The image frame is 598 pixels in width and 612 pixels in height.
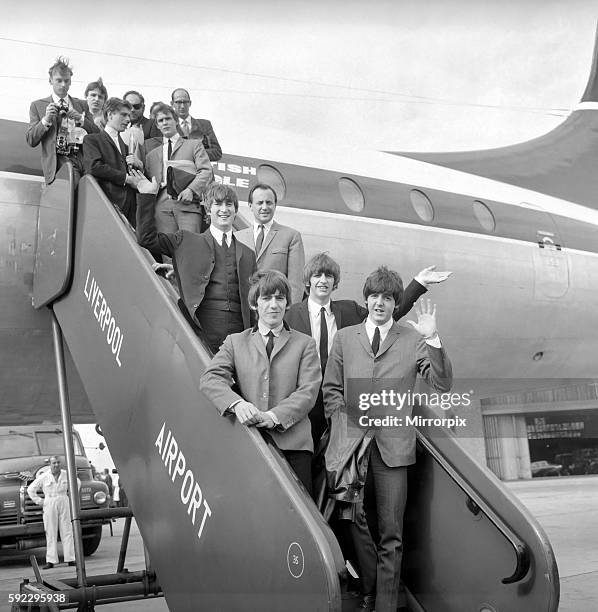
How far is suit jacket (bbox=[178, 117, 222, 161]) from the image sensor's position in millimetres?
4803

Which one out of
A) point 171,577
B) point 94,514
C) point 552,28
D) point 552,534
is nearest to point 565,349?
point 552,534

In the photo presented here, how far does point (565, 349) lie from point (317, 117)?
357 centimetres

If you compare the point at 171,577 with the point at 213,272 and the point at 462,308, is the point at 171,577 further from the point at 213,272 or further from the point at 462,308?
the point at 462,308

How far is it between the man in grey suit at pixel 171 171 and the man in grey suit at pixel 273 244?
0.73 metres

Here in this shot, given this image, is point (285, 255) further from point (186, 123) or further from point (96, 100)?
point (96, 100)

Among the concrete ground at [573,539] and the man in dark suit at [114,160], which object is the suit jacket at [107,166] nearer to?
the man in dark suit at [114,160]

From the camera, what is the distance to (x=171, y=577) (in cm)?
278

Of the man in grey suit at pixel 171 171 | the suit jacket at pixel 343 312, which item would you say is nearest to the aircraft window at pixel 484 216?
the man in grey suit at pixel 171 171

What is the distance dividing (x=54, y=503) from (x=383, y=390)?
21.3 ft

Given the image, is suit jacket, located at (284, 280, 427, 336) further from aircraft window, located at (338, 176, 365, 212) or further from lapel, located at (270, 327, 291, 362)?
aircraft window, located at (338, 176, 365, 212)

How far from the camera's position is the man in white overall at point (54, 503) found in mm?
8086

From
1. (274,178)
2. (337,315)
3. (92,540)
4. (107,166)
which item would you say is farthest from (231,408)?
(92,540)

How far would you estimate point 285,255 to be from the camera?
11.5 ft

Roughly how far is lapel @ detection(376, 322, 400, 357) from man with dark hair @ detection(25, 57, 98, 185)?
2089 mm
